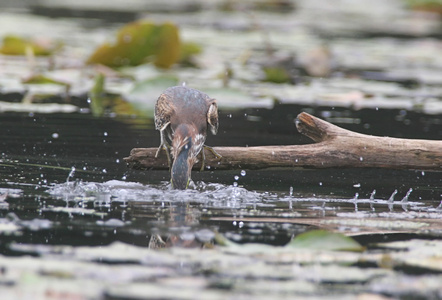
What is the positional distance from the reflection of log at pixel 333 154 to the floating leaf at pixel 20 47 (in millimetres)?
7370

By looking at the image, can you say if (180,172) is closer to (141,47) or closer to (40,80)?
(40,80)

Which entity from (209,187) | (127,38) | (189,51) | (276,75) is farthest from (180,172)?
(189,51)

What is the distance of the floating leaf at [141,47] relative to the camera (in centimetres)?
1229

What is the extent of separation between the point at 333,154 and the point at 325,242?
70.7 inches

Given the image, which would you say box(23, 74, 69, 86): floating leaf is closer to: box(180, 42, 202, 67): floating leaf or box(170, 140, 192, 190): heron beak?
box(180, 42, 202, 67): floating leaf

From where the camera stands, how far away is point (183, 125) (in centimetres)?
654

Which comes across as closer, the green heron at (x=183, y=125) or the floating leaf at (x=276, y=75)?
the green heron at (x=183, y=125)

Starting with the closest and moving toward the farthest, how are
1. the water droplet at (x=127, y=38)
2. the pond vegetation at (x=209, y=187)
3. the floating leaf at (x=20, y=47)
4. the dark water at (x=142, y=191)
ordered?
the pond vegetation at (x=209, y=187), the dark water at (x=142, y=191), the water droplet at (x=127, y=38), the floating leaf at (x=20, y=47)

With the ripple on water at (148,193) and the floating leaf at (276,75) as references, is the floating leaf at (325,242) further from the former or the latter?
the floating leaf at (276,75)

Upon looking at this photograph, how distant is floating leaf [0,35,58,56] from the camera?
42.8 feet

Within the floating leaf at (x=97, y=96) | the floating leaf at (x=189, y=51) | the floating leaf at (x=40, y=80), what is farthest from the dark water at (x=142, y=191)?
the floating leaf at (x=189, y=51)

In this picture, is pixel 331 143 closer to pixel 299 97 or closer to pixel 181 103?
pixel 181 103

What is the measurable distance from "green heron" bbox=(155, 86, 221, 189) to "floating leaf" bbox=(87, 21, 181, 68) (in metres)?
5.32

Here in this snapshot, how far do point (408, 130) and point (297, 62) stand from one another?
18.8 feet
